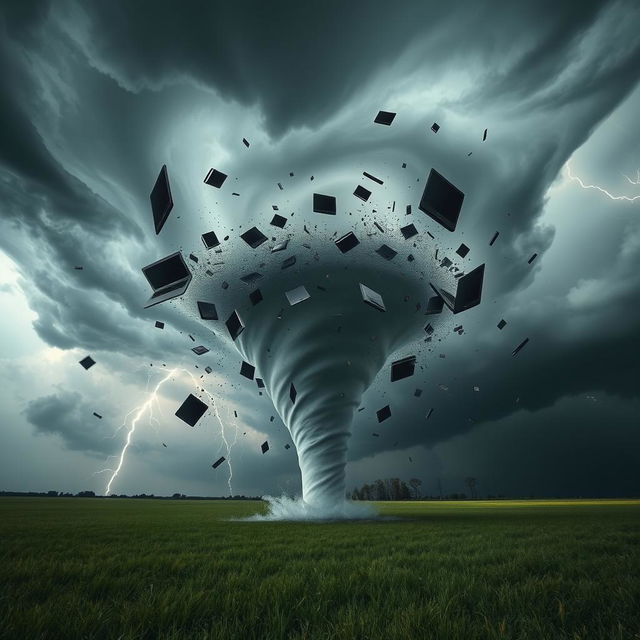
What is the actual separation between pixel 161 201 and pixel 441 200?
837 centimetres

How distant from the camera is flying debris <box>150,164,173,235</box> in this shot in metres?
10.5

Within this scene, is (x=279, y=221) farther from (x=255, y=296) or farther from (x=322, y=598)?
(x=322, y=598)

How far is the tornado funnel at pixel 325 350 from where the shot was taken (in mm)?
20938

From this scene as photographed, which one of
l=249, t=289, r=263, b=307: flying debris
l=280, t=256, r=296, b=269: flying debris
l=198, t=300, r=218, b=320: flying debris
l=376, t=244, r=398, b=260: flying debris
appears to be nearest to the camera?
l=376, t=244, r=398, b=260: flying debris

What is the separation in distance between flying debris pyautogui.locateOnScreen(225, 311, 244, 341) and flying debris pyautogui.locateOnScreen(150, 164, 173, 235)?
11308 millimetres

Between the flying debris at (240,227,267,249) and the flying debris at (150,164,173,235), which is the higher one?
the flying debris at (240,227,267,249)

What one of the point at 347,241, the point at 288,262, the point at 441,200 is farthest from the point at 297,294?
the point at 441,200

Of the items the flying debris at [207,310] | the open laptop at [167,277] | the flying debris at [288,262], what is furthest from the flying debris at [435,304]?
the open laptop at [167,277]

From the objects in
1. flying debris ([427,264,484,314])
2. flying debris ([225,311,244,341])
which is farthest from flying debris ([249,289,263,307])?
flying debris ([427,264,484,314])

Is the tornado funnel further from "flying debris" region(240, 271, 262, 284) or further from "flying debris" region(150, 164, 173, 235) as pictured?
"flying debris" region(150, 164, 173, 235)

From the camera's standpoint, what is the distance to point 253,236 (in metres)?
16.9

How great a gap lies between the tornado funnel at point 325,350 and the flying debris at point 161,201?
1019 centimetres

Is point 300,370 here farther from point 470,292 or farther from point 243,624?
point 243,624

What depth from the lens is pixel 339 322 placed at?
69.1 feet
